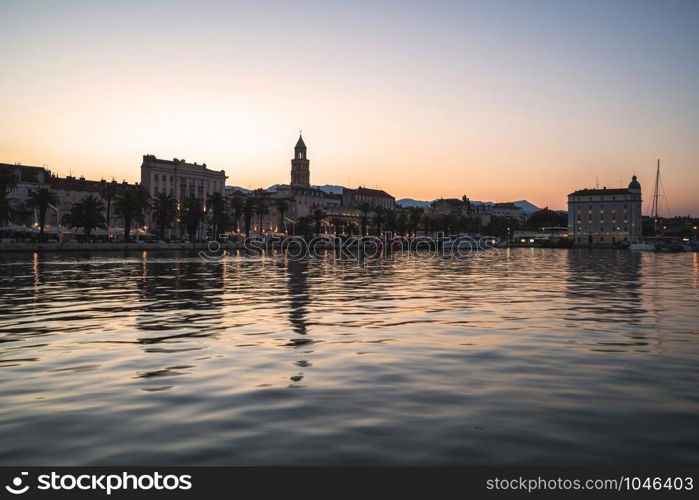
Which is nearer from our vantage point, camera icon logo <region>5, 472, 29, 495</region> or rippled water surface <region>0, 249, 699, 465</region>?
camera icon logo <region>5, 472, 29, 495</region>

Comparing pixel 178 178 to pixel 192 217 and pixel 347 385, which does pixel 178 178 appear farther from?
pixel 347 385

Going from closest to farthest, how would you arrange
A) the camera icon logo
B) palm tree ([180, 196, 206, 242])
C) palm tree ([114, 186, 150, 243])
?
the camera icon logo → palm tree ([114, 186, 150, 243]) → palm tree ([180, 196, 206, 242])

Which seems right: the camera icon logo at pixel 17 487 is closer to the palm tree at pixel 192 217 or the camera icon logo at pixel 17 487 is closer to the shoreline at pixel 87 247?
the shoreline at pixel 87 247

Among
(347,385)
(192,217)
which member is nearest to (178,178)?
(192,217)

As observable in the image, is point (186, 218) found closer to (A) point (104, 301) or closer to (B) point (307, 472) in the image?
(A) point (104, 301)

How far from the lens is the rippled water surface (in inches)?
337

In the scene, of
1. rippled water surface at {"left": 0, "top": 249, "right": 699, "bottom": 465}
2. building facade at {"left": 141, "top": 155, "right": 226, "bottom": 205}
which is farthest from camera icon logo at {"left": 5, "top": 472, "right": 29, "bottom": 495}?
building facade at {"left": 141, "top": 155, "right": 226, "bottom": 205}

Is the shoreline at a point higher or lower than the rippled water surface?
higher

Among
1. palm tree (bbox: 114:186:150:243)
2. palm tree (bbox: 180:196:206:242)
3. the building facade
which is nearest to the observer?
palm tree (bbox: 114:186:150:243)

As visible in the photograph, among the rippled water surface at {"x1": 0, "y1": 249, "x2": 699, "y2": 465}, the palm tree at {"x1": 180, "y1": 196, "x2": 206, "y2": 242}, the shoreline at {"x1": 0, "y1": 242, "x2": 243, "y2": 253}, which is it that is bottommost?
the rippled water surface at {"x1": 0, "y1": 249, "x2": 699, "y2": 465}

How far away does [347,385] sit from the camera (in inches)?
493

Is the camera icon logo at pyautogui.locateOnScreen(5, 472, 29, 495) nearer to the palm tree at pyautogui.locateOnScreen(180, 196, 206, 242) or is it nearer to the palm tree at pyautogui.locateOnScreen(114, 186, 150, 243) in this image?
the palm tree at pyautogui.locateOnScreen(114, 186, 150, 243)

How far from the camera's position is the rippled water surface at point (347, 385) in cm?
857

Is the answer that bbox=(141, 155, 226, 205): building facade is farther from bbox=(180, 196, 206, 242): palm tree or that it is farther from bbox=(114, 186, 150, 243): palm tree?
bbox=(114, 186, 150, 243): palm tree
